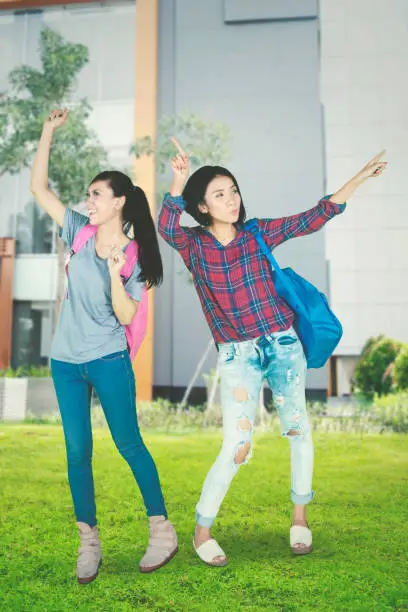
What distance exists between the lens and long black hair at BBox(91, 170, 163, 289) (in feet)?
5.57

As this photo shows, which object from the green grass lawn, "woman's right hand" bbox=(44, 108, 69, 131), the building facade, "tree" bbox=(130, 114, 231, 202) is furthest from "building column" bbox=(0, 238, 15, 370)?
"woman's right hand" bbox=(44, 108, 69, 131)

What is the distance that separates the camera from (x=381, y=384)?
5.33 m

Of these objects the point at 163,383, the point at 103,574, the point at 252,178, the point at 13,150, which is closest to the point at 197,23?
the point at 252,178

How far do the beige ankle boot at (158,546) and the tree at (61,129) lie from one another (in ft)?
12.6

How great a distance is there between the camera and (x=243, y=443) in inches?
65.9

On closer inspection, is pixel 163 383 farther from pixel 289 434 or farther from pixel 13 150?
pixel 289 434

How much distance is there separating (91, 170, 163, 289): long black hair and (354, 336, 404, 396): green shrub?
3825 mm

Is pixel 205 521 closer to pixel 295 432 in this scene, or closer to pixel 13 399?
pixel 295 432

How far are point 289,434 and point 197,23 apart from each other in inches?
187

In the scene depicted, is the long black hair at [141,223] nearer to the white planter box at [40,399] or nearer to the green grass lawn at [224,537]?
the green grass lawn at [224,537]

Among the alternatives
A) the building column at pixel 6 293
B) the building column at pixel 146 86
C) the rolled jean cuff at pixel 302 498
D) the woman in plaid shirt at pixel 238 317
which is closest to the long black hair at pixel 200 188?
the woman in plaid shirt at pixel 238 317

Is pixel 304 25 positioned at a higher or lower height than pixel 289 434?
higher

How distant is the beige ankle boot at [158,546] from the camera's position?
165 cm

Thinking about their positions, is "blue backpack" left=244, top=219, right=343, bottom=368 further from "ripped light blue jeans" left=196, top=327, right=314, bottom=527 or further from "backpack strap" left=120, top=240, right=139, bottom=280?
"backpack strap" left=120, top=240, right=139, bottom=280
